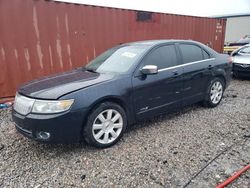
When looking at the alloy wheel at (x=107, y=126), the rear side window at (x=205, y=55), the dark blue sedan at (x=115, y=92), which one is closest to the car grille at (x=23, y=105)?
the dark blue sedan at (x=115, y=92)

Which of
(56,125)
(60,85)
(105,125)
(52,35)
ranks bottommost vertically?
(105,125)

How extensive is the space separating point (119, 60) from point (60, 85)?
1.14 m

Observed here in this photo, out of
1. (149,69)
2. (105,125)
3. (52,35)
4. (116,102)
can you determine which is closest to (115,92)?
(116,102)

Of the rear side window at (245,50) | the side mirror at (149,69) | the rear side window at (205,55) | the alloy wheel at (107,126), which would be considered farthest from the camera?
the rear side window at (245,50)

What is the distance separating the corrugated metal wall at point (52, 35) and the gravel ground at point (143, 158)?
6.20 feet

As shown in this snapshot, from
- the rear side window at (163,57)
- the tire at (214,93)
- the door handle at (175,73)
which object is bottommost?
the tire at (214,93)

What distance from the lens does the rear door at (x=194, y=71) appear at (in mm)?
4223

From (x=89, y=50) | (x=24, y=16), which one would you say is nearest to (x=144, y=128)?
(x=89, y=50)

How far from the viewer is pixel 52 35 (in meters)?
5.84

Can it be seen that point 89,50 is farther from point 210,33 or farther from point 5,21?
point 210,33

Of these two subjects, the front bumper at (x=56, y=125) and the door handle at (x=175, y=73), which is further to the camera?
the door handle at (x=175, y=73)

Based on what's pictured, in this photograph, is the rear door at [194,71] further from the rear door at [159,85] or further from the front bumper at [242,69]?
the front bumper at [242,69]

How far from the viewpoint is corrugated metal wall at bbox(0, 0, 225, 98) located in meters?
5.33

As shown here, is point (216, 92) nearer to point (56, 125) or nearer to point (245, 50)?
point (56, 125)
